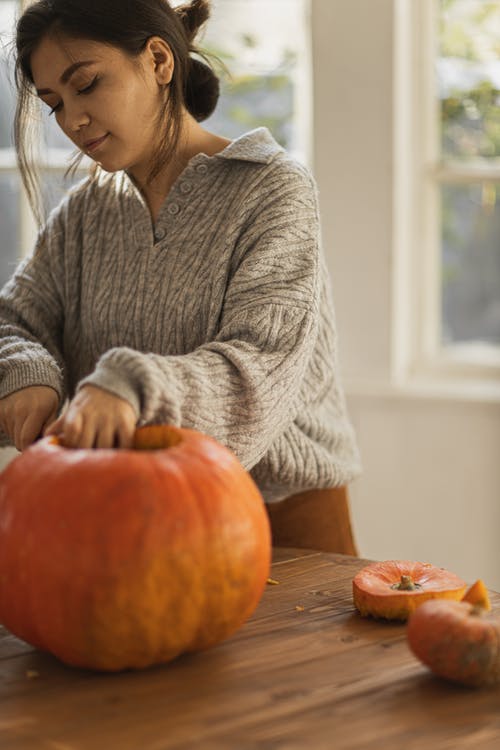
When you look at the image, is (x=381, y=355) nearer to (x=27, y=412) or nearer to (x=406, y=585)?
(x=27, y=412)

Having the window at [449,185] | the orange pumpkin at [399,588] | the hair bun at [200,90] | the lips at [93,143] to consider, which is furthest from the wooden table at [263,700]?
the window at [449,185]

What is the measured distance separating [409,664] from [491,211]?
164 centimetres

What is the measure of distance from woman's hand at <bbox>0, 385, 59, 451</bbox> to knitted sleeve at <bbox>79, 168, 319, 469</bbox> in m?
0.25

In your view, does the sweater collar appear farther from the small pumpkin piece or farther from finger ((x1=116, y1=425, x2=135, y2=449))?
the small pumpkin piece

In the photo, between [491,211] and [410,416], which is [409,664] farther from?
[491,211]

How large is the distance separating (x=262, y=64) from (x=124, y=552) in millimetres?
1902

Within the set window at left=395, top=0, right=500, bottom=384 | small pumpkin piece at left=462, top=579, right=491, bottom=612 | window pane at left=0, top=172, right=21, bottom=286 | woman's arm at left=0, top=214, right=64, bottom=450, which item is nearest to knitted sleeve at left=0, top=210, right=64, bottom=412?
woman's arm at left=0, top=214, right=64, bottom=450

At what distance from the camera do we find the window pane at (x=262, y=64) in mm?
2502

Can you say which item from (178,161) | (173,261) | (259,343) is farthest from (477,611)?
(178,161)

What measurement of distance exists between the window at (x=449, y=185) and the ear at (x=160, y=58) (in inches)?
40.6

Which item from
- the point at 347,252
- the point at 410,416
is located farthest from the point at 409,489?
the point at 347,252

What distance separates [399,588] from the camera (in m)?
1.07

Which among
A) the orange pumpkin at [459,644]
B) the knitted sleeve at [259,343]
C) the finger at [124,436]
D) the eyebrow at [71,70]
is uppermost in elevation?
the eyebrow at [71,70]

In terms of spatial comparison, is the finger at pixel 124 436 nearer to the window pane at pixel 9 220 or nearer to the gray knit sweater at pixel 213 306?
the gray knit sweater at pixel 213 306
